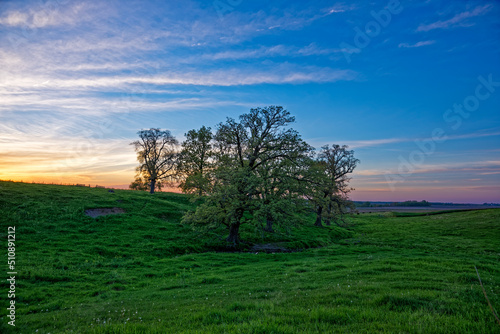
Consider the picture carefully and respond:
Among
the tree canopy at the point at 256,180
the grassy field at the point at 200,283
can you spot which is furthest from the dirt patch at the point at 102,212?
the tree canopy at the point at 256,180

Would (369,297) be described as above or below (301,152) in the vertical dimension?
below

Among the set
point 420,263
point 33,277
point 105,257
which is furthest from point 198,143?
point 420,263

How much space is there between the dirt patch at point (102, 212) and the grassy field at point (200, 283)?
3.05 feet

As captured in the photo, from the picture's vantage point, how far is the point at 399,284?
37.2 ft

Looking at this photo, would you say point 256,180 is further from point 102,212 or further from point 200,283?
point 102,212

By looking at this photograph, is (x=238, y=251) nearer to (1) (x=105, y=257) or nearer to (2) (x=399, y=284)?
(1) (x=105, y=257)

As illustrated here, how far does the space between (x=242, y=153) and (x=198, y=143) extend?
31743mm

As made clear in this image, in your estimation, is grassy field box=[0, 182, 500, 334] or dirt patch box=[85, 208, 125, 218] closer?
grassy field box=[0, 182, 500, 334]

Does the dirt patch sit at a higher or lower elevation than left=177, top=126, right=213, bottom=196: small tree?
lower

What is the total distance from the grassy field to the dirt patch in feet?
3.05

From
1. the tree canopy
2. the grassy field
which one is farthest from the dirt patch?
the tree canopy

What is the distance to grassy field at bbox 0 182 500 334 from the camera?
285 inches

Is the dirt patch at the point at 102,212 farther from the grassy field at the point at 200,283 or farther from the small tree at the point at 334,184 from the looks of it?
the small tree at the point at 334,184

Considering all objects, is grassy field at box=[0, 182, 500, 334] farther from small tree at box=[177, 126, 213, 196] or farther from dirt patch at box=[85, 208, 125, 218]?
small tree at box=[177, 126, 213, 196]
